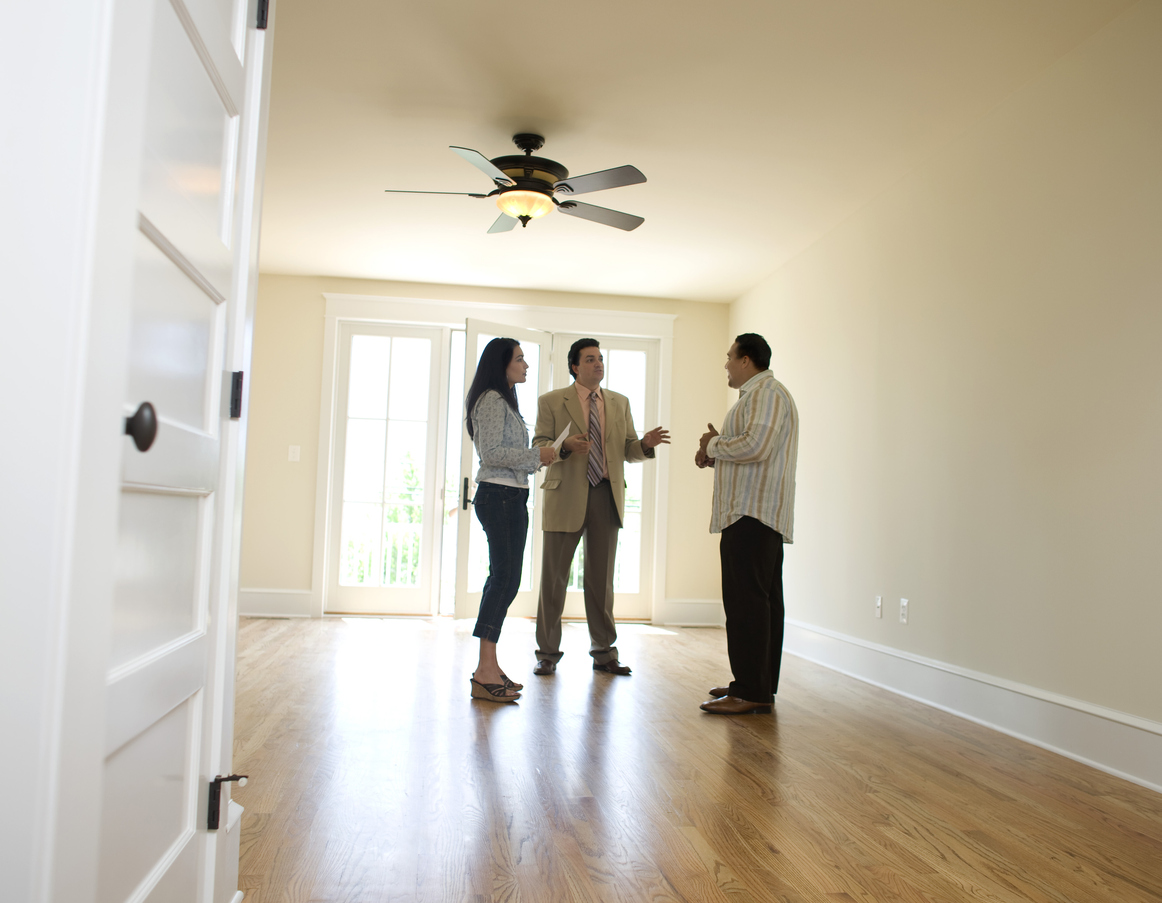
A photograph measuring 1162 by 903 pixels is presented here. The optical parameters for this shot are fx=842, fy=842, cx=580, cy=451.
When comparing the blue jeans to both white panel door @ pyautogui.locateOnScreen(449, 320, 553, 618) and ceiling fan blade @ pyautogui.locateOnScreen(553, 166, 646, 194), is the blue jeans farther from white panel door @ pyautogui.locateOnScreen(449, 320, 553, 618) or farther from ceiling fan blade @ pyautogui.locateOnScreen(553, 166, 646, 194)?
white panel door @ pyautogui.locateOnScreen(449, 320, 553, 618)

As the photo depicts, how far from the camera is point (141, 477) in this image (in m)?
1.01

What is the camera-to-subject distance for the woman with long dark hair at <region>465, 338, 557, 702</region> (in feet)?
10.1

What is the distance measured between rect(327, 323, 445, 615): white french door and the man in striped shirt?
10.3 ft

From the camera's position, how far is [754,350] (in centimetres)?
323

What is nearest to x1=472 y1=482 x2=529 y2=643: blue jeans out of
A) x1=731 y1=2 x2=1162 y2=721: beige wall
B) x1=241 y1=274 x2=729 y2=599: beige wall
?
x1=731 y1=2 x2=1162 y2=721: beige wall

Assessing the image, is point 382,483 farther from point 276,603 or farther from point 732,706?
point 732,706

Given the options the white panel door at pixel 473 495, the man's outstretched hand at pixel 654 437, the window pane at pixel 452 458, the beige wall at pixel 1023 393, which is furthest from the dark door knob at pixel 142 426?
the window pane at pixel 452 458

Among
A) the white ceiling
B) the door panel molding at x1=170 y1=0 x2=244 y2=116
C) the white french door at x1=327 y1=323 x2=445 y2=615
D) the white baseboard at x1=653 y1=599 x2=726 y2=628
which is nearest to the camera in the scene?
the door panel molding at x1=170 y1=0 x2=244 y2=116

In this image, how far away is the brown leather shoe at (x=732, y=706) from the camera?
3.08 meters

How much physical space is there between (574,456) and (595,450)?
12 centimetres

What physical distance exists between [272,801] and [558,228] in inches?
136

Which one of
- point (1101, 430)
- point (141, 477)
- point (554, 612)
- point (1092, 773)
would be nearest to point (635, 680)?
point (554, 612)

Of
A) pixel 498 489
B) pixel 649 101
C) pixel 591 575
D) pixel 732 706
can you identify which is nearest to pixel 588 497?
pixel 591 575

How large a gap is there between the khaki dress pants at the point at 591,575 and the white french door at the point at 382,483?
7.39 feet
